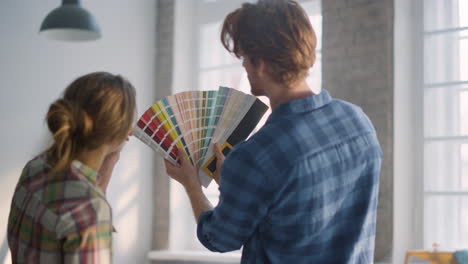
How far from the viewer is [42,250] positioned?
1.22 meters

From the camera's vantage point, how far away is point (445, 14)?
3.56 m

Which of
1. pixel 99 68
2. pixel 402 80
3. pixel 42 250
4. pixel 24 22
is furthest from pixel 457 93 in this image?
pixel 42 250

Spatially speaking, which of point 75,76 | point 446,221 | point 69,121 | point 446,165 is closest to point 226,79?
point 75,76

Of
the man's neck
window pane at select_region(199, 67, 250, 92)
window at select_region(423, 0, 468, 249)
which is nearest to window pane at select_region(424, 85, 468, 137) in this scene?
window at select_region(423, 0, 468, 249)

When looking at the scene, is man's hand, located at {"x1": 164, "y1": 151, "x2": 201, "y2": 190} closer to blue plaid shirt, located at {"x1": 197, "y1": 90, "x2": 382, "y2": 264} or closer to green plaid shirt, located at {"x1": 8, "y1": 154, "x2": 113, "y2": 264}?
blue plaid shirt, located at {"x1": 197, "y1": 90, "x2": 382, "y2": 264}

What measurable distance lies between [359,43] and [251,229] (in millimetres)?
2541

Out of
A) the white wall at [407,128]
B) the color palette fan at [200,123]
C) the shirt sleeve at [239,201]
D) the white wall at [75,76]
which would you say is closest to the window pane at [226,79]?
the white wall at [75,76]

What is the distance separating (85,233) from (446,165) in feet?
9.22

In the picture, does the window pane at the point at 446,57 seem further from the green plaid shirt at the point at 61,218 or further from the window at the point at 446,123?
the green plaid shirt at the point at 61,218

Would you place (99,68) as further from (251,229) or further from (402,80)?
(251,229)

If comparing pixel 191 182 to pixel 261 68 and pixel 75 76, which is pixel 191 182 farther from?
pixel 75 76

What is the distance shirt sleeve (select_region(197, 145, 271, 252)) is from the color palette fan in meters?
0.38

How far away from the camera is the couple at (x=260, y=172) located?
1.24 meters

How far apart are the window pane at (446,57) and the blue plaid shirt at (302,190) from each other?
7.80 ft
